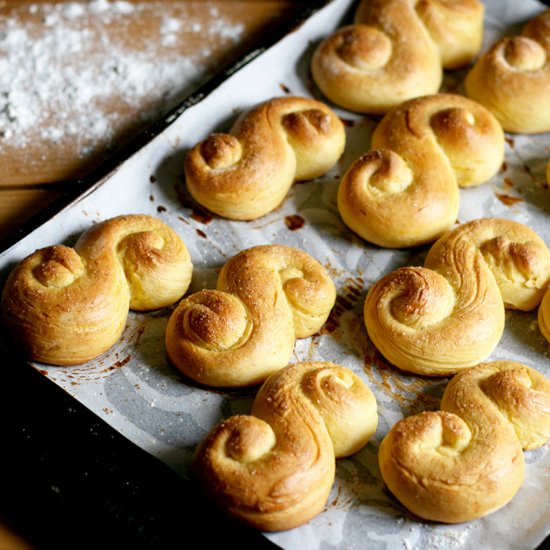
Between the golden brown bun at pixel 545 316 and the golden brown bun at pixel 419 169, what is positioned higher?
the golden brown bun at pixel 419 169

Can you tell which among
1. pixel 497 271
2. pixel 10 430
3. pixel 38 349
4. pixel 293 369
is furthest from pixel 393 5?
pixel 10 430

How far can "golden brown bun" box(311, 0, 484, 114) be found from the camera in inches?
91.5

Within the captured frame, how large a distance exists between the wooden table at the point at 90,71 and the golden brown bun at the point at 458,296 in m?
0.93

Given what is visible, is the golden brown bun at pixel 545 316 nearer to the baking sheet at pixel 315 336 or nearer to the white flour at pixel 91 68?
the baking sheet at pixel 315 336

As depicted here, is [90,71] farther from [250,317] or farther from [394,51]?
[250,317]

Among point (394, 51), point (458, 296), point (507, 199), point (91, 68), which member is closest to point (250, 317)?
point (458, 296)

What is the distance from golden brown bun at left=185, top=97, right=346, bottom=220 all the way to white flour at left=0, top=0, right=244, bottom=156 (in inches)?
15.7

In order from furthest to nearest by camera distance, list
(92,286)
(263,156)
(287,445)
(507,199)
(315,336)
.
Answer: (507,199)
(263,156)
(315,336)
(92,286)
(287,445)

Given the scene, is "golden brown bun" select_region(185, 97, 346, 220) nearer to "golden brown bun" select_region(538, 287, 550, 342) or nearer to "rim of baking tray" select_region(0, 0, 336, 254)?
"rim of baking tray" select_region(0, 0, 336, 254)

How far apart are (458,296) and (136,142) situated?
34.5 inches

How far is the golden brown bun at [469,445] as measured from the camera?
5.10 feet

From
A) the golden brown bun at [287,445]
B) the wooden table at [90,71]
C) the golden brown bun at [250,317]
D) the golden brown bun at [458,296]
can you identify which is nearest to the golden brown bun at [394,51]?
the wooden table at [90,71]

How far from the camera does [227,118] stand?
2.28 meters

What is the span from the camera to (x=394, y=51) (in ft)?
7.80
